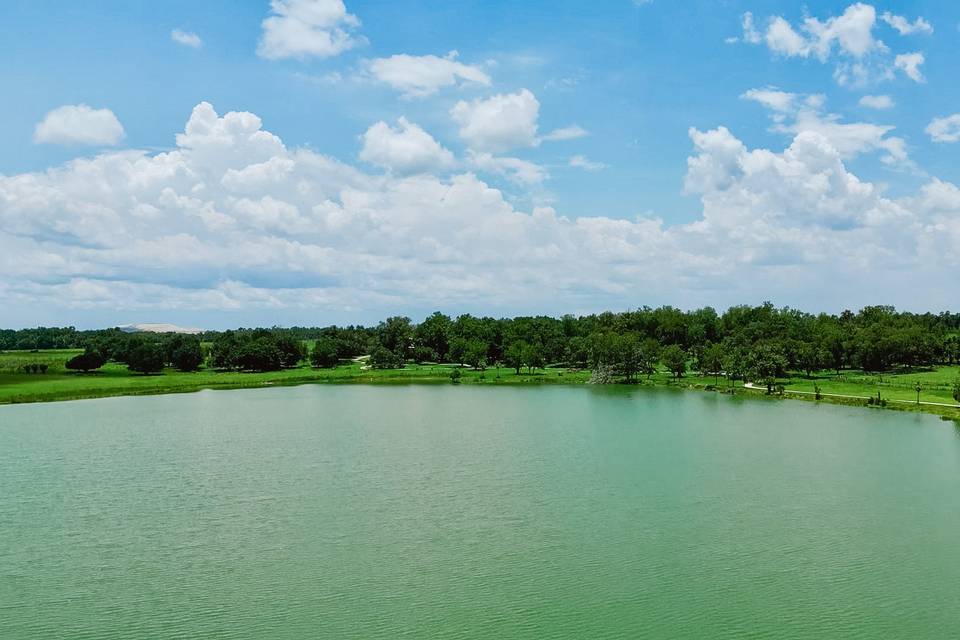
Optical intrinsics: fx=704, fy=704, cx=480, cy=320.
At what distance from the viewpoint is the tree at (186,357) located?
421 feet

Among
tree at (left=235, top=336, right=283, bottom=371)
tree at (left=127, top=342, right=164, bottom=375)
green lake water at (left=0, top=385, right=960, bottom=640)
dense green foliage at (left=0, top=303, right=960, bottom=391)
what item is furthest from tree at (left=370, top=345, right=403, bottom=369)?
green lake water at (left=0, top=385, right=960, bottom=640)

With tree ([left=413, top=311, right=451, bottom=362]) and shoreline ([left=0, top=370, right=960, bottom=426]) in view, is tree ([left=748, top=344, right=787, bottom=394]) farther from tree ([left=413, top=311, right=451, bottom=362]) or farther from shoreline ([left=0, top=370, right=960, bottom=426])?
tree ([left=413, top=311, right=451, bottom=362])

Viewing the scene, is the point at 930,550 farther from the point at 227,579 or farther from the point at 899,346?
the point at 899,346

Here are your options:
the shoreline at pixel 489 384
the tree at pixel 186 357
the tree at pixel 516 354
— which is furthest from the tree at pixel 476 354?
the tree at pixel 186 357

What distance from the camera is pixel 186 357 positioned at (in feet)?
421

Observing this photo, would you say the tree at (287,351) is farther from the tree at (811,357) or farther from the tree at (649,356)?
the tree at (811,357)

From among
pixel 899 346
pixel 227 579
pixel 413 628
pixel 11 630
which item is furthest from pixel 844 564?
pixel 899 346

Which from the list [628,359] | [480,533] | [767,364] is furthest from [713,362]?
[480,533]

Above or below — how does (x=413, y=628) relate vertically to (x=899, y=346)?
below

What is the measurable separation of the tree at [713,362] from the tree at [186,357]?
3552 inches

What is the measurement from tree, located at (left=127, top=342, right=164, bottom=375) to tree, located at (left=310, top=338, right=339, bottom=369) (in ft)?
96.9

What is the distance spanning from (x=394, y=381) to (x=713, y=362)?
2019 inches

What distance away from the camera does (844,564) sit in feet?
88.4

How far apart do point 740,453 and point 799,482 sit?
8.84 meters
